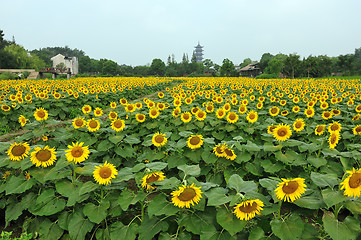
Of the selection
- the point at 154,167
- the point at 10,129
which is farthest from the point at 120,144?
the point at 10,129

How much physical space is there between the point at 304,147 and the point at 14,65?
70.4 m

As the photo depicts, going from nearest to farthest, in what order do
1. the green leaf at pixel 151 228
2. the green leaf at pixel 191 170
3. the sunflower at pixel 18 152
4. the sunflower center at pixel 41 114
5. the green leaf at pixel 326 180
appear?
the green leaf at pixel 326 180 < the green leaf at pixel 151 228 < the green leaf at pixel 191 170 < the sunflower at pixel 18 152 < the sunflower center at pixel 41 114

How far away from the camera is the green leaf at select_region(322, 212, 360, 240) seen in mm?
1633

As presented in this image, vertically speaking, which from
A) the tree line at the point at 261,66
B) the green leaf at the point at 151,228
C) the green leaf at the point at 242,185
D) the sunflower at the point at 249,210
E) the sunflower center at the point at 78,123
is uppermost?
the tree line at the point at 261,66

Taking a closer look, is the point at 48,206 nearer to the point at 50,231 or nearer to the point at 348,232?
the point at 50,231

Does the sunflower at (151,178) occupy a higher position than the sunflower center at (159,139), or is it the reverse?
the sunflower center at (159,139)

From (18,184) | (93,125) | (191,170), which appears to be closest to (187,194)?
(191,170)

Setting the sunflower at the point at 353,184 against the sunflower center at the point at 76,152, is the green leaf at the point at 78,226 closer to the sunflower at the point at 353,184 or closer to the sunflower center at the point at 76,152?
the sunflower center at the point at 76,152

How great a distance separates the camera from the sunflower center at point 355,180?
5.40ft

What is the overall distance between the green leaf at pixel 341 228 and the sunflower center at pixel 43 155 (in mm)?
2770

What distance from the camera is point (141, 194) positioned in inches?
88.0

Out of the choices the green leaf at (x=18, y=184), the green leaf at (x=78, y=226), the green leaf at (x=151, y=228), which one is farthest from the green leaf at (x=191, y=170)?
the green leaf at (x=18, y=184)

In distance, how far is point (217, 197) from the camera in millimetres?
1979

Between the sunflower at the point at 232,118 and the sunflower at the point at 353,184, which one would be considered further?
the sunflower at the point at 232,118
